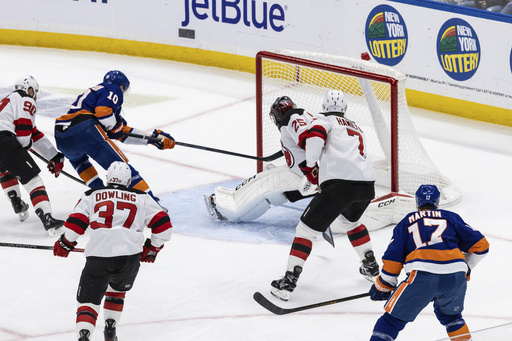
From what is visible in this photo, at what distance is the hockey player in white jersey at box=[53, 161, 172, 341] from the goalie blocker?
163 centimetres

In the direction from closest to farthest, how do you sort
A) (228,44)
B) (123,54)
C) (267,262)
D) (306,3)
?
(267,262) < (306,3) < (228,44) < (123,54)

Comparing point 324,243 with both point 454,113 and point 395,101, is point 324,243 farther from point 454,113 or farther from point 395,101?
point 454,113

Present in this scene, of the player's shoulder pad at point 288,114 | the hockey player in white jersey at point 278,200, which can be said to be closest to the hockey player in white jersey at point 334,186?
the player's shoulder pad at point 288,114

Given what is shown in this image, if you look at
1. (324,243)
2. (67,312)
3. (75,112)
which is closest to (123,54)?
(75,112)

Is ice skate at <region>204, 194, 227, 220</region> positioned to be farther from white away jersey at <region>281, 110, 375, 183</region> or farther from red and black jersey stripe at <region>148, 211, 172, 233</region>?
red and black jersey stripe at <region>148, 211, 172, 233</region>

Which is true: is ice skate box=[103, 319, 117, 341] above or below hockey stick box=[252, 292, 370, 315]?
above

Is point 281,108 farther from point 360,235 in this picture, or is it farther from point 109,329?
point 109,329

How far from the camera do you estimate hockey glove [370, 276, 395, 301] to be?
394 centimetres

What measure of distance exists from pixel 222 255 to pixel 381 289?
175cm

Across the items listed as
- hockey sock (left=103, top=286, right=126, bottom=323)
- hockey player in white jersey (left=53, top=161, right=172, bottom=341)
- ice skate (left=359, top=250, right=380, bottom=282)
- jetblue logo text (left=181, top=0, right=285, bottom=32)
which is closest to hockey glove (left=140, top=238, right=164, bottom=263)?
hockey player in white jersey (left=53, top=161, right=172, bottom=341)

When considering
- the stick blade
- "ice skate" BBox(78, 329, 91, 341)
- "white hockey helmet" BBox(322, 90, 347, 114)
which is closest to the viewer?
"ice skate" BBox(78, 329, 91, 341)

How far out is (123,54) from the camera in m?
10.4

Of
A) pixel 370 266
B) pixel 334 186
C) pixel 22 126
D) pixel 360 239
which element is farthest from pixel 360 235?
pixel 22 126

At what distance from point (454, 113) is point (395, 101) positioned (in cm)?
244
